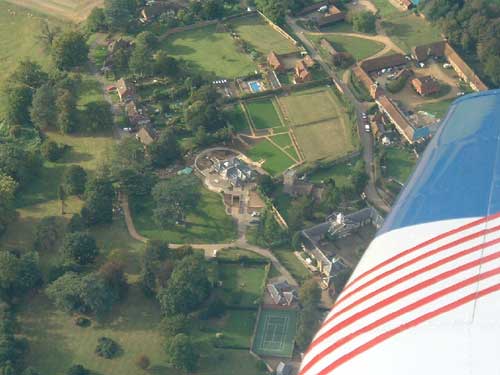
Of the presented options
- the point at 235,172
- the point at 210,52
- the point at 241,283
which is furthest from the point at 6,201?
the point at 210,52

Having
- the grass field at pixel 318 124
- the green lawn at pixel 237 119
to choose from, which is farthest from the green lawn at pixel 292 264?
the green lawn at pixel 237 119

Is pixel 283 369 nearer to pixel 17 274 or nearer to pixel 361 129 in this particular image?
pixel 17 274

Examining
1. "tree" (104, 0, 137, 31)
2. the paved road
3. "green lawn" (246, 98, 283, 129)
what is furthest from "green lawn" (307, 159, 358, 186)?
"tree" (104, 0, 137, 31)

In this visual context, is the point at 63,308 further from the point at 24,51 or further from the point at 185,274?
the point at 24,51

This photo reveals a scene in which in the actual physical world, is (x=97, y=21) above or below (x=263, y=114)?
above

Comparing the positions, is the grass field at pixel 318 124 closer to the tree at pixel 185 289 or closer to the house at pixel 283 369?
the tree at pixel 185 289
